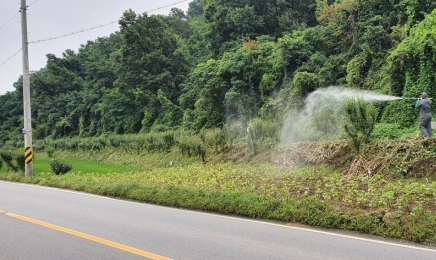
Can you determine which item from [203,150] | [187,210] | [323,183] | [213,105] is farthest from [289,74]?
[187,210]

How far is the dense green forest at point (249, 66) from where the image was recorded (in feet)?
69.3

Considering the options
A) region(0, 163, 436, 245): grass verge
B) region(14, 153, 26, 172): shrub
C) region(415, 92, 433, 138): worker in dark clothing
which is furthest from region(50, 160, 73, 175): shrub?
region(415, 92, 433, 138): worker in dark clothing

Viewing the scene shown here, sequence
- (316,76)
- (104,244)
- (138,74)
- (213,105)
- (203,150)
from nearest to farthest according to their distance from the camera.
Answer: (104,244) < (203,150) < (316,76) < (213,105) < (138,74)

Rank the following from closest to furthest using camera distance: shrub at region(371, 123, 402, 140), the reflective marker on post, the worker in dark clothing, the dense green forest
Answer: the worker in dark clothing < shrub at region(371, 123, 402, 140) < the reflective marker on post < the dense green forest

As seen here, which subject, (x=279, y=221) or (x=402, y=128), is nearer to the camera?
(x=279, y=221)

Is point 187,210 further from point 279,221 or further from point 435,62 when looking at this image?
point 435,62

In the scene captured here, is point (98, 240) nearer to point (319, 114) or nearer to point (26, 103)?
point (26, 103)

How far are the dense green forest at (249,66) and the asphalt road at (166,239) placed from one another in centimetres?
1278

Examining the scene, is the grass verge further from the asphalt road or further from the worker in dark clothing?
the worker in dark clothing

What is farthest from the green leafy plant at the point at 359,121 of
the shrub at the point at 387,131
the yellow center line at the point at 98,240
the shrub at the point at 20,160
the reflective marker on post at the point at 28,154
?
the shrub at the point at 20,160

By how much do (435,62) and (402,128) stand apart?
11.4 feet

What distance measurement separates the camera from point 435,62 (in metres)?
17.6

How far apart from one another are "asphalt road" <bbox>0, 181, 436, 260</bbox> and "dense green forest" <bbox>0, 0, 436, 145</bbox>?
12780 mm

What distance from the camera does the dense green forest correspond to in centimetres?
2111
